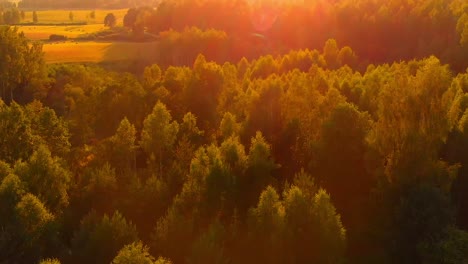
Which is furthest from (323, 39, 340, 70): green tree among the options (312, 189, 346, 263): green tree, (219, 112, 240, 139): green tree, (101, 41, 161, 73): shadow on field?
(312, 189, 346, 263): green tree

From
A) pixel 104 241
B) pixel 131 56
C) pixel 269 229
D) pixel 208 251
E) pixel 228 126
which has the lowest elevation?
pixel 104 241

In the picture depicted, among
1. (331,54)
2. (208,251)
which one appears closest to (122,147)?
(208,251)

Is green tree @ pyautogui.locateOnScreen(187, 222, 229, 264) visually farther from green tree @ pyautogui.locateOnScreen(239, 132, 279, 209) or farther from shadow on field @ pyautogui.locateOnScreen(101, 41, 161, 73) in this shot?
shadow on field @ pyautogui.locateOnScreen(101, 41, 161, 73)

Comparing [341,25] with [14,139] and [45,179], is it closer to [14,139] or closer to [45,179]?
[14,139]

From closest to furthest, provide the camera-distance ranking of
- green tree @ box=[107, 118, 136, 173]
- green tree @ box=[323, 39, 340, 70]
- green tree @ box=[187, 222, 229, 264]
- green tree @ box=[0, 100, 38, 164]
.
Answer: green tree @ box=[187, 222, 229, 264]
green tree @ box=[107, 118, 136, 173]
green tree @ box=[0, 100, 38, 164]
green tree @ box=[323, 39, 340, 70]

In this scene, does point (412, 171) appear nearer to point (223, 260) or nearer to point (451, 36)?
point (223, 260)


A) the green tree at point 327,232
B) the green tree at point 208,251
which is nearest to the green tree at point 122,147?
the green tree at point 208,251

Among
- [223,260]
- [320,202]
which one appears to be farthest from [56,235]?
[320,202]
